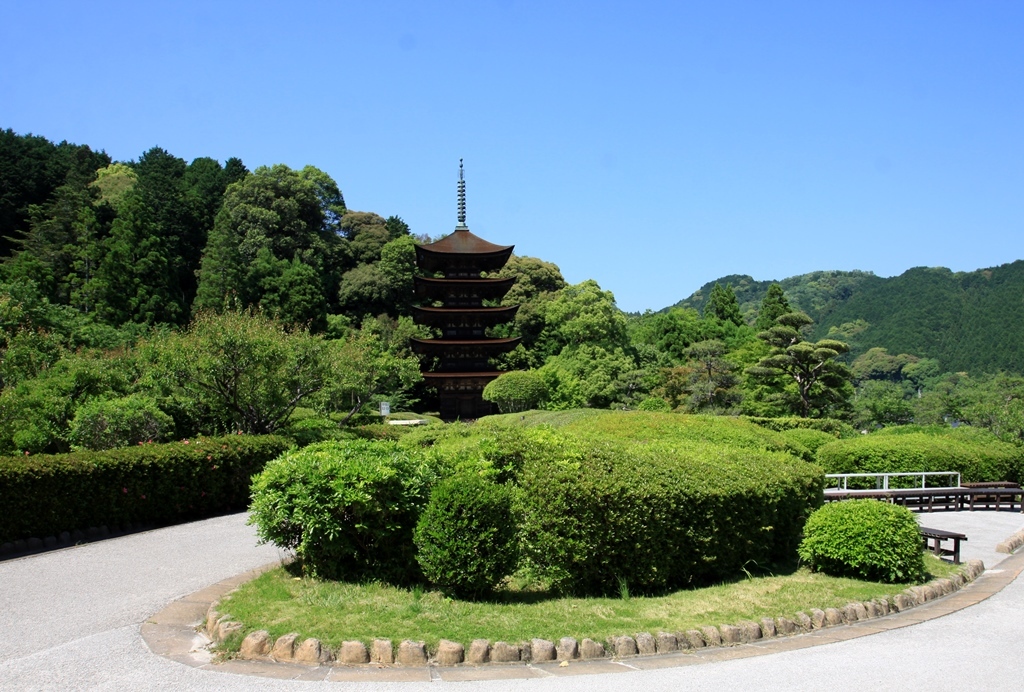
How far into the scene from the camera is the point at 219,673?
5730 millimetres

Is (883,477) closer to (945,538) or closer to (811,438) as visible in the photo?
(811,438)

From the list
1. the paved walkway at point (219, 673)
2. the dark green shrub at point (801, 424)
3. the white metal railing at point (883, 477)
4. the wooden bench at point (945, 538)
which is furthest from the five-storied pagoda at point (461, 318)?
the paved walkway at point (219, 673)

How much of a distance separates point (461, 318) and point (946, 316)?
211ft

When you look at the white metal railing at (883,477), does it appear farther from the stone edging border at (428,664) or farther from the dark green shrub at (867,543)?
the stone edging border at (428,664)

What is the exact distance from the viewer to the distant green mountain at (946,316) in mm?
72125

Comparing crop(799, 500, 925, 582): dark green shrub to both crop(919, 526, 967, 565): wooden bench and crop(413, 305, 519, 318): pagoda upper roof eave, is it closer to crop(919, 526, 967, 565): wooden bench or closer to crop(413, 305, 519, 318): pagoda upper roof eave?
crop(919, 526, 967, 565): wooden bench

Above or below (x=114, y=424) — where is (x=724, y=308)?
above

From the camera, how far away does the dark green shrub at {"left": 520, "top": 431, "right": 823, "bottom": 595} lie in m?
7.74

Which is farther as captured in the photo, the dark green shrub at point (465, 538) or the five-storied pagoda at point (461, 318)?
the five-storied pagoda at point (461, 318)

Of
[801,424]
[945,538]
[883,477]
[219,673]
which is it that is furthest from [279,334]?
[801,424]

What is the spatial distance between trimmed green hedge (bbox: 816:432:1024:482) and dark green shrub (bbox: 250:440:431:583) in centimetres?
1535

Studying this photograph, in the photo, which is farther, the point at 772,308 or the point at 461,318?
the point at 772,308

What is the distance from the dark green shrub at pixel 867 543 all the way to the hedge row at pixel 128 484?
7.87m

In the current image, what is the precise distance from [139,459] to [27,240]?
36.6 meters
